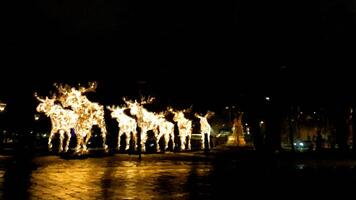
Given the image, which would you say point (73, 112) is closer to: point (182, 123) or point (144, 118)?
point (144, 118)

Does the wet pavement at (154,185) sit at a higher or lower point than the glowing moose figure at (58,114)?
lower

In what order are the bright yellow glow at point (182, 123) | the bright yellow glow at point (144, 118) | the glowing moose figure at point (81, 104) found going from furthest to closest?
the bright yellow glow at point (182, 123), the bright yellow glow at point (144, 118), the glowing moose figure at point (81, 104)

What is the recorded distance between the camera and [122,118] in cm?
4184

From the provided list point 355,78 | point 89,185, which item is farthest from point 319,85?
point 89,185

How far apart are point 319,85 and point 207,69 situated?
7571 mm

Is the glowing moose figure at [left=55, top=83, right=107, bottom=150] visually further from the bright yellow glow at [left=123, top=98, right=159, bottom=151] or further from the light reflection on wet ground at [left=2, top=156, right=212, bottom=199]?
the light reflection on wet ground at [left=2, top=156, right=212, bottom=199]

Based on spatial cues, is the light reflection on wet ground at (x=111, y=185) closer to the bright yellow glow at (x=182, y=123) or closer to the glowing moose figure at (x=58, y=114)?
the glowing moose figure at (x=58, y=114)

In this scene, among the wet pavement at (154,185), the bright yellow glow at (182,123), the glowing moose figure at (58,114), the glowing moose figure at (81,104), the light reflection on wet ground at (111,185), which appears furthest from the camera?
the bright yellow glow at (182,123)

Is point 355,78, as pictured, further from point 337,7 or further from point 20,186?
point 20,186

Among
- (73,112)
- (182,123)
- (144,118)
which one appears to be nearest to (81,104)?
(73,112)

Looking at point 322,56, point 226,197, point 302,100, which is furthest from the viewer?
point 302,100

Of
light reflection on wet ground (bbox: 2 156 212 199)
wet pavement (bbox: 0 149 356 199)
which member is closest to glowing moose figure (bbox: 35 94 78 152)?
wet pavement (bbox: 0 149 356 199)

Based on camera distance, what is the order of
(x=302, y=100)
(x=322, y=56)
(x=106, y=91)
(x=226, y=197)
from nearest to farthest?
(x=226, y=197), (x=322, y=56), (x=302, y=100), (x=106, y=91)

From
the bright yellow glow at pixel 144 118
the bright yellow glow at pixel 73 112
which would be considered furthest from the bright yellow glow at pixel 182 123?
the bright yellow glow at pixel 73 112
